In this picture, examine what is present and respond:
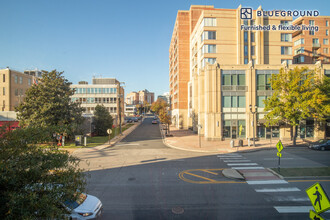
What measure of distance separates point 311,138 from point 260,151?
12.6 m

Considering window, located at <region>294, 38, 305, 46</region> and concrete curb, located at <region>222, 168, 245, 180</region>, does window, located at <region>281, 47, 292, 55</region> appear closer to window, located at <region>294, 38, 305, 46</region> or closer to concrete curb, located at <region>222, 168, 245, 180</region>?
window, located at <region>294, 38, 305, 46</region>

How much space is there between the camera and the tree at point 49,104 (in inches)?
993

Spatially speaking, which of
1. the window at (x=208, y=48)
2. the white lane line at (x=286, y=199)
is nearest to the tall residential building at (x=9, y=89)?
the window at (x=208, y=48)

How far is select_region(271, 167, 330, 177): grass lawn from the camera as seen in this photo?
1332 cm

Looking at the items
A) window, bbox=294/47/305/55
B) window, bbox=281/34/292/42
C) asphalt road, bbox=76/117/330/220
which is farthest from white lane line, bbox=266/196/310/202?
window, bbox=294/47/305/55

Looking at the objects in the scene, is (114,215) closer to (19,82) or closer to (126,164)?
(126,164)

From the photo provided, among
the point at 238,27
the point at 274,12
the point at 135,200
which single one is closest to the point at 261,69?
the point at 238,27

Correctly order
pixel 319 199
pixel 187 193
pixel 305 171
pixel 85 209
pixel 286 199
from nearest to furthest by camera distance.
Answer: pixel 319 199
pixel 85 209
pixel 286 199
pixel 187 193
pixel 305 171

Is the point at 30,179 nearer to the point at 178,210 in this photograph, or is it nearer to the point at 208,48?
the point at 178,210

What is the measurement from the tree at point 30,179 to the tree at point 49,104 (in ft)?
69.9

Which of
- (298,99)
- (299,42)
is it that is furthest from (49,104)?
(299,42)

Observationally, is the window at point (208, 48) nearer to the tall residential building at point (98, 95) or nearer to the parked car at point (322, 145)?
the parked car at point (322, 145)

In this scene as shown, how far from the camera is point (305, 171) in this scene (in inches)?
552

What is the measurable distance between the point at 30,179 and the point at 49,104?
2380cm
